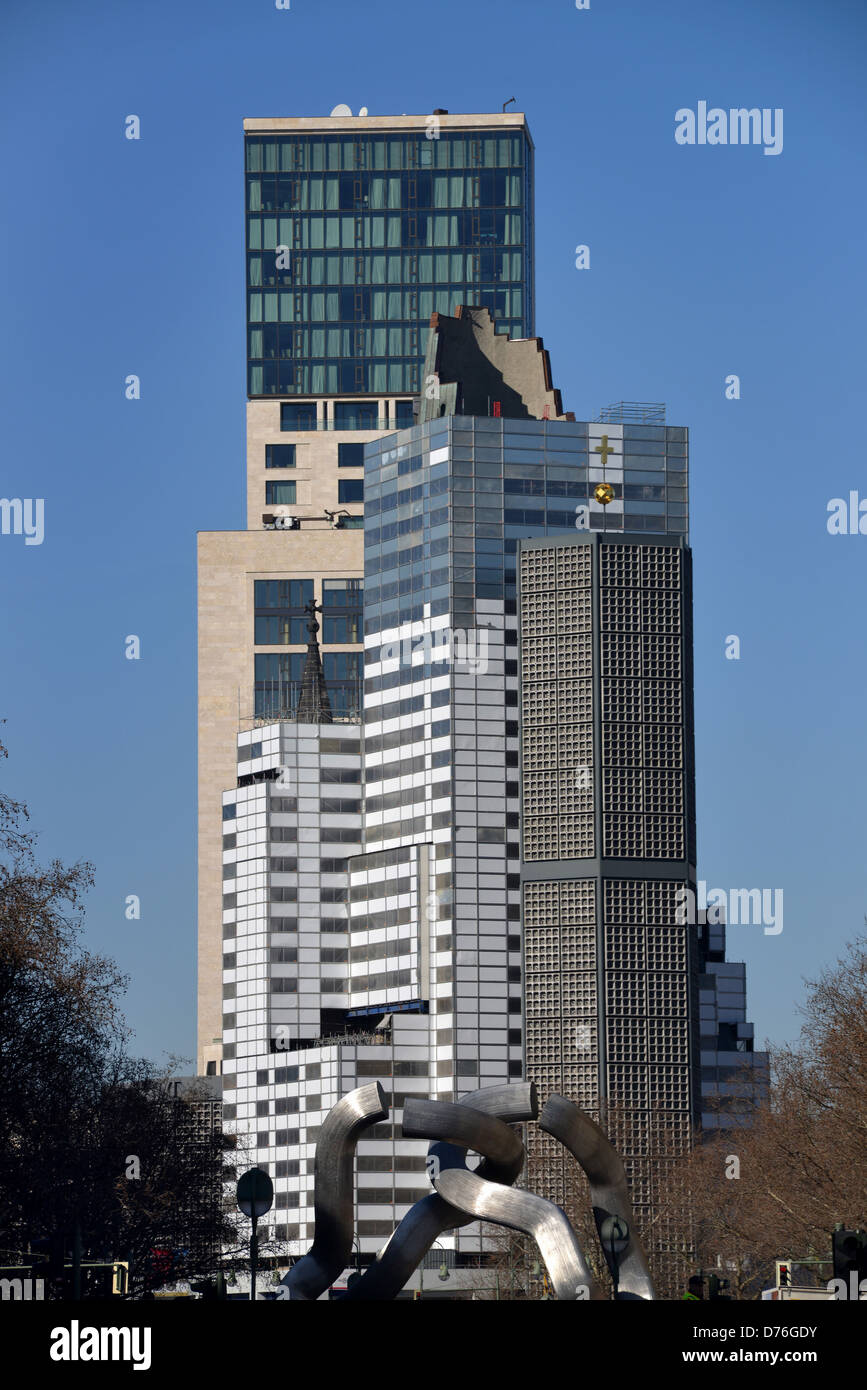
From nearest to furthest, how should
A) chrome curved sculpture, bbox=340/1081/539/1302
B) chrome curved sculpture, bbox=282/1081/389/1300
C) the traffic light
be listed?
the traffic light
chrome curved sculpture, bbox=282/1081/389/1300
chrome curved sculpture, bbox=340/1081/539/1302

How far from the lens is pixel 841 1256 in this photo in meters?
39.9

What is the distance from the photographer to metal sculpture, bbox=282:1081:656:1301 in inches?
2323

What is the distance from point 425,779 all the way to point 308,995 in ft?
67.0

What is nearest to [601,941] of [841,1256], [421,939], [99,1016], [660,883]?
[660,883]

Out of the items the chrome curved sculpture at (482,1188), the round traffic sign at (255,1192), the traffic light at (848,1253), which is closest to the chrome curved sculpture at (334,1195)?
the chrome curved sculpture at (482,1188)

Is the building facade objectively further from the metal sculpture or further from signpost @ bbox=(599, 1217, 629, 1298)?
signpost @ bbox=(599, 1217, 629, 1298)

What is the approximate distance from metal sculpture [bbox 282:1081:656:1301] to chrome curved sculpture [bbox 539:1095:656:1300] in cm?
3

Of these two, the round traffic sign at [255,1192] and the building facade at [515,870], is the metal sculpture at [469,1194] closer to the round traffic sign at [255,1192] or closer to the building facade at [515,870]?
the round traffic sign at [255,1192]

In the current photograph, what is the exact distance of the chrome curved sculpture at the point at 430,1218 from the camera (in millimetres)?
59500

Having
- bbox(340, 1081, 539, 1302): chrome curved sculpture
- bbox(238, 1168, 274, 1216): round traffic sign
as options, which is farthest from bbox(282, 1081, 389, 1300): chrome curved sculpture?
bbox(238, 1168, 274, 1216): round traffic sign

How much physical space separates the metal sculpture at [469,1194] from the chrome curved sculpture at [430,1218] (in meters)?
0.03

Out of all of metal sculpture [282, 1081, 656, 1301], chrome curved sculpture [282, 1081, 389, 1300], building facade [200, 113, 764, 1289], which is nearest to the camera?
chrome curved sculpture [282, 1081, 389, 1300]

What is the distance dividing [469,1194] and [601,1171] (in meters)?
3.51
